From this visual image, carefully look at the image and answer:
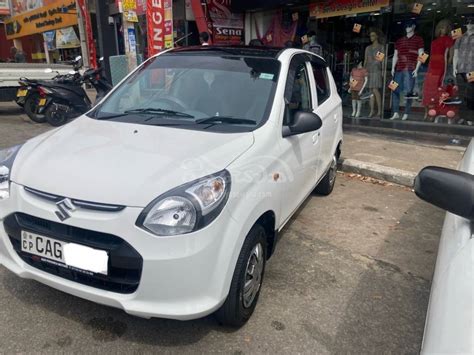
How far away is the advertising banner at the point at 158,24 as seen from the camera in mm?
7141

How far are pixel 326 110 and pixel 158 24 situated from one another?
4377mm

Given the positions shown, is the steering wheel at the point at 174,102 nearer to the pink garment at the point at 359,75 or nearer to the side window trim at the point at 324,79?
the side window trim at the point at 324,79

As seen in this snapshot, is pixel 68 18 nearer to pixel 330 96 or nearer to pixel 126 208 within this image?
pixel 330 96

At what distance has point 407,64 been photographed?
8.52 meters

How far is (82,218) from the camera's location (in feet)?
6.75

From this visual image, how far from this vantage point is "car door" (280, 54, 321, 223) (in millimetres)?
2992

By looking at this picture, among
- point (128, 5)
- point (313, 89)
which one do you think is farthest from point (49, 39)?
point (313, 89)

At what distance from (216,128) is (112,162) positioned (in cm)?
79

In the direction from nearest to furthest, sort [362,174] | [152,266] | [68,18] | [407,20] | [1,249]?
[152,266] < [1,249] < [362,174] < [407,20] < [68,18]

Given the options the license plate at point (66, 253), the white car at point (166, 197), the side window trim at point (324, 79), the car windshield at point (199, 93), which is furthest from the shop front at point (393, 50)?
the license plate at point (66, 253)

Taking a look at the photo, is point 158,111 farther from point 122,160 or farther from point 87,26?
point 87,26

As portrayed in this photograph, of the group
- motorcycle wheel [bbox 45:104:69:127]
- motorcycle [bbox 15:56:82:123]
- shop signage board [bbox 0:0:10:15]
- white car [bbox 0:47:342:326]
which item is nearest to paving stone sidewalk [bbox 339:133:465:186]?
white car [bbox 0:47:342:326]

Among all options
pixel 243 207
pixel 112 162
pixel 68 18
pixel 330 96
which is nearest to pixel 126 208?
pixel 112 162

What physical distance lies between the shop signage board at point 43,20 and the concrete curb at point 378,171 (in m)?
14.4
